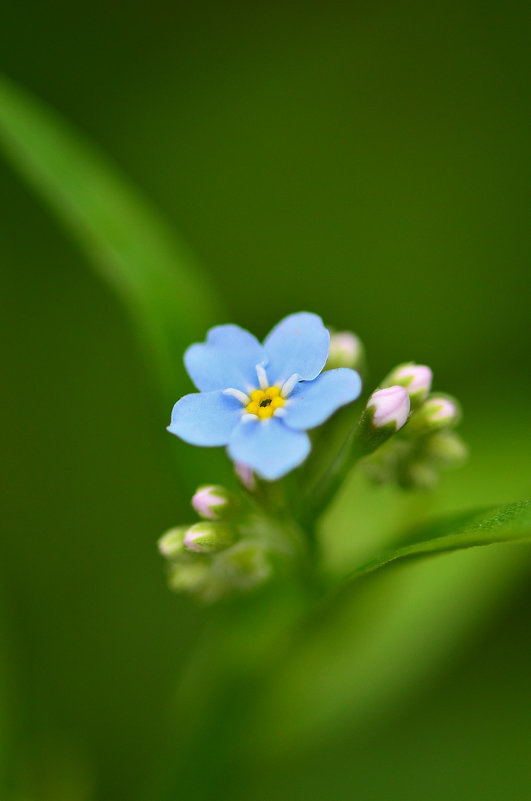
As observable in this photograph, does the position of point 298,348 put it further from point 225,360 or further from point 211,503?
point 211,503

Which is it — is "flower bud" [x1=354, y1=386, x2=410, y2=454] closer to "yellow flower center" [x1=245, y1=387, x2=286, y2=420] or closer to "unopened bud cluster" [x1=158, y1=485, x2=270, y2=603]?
"yellow flower center" [x1=245, y1=387, x2=286, y2=420]

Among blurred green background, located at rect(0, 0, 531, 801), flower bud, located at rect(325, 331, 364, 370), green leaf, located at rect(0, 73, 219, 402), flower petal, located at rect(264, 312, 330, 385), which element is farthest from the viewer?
blurred green background, located at rect(0, 0, 531, 801)

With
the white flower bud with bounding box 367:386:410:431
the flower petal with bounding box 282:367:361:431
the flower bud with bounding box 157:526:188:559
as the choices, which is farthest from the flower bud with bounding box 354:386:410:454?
the flower bud with bounding box 157:526:188:559

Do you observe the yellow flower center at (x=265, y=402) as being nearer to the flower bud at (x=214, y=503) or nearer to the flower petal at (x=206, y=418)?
the flower petal at (x=206, y=418)

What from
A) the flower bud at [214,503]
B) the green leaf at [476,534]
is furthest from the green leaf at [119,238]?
the green leaf at [476,534]

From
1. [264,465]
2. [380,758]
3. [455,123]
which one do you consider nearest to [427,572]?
[380,758]

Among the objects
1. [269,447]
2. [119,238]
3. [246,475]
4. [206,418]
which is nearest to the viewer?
[269,447]

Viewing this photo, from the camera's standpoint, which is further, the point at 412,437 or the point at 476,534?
the point at 412,437

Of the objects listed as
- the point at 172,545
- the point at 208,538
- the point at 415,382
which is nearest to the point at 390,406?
the point at 415,382
